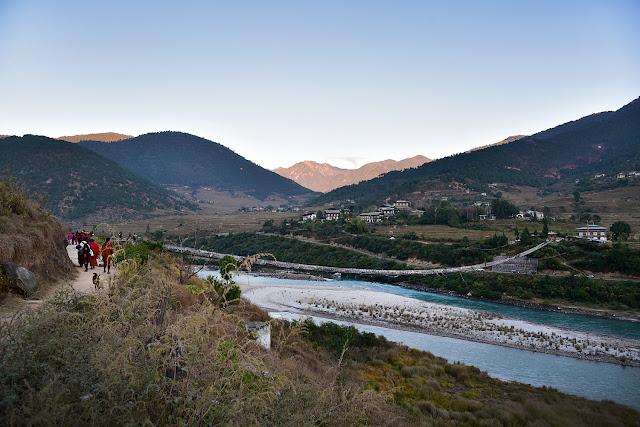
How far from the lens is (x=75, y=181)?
108 metres

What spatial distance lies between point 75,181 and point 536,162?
168 metres

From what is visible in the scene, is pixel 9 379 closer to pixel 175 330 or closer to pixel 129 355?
pixel 129 355

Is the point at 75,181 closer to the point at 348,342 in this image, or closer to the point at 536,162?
the point at 348,342

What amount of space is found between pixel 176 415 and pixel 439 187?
121592 millimetres

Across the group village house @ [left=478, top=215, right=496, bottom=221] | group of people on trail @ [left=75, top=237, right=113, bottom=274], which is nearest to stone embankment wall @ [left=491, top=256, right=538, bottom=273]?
village house @ [left=478, top=215, right=496, bottom=221]

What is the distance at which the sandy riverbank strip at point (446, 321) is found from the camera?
20.9 metres

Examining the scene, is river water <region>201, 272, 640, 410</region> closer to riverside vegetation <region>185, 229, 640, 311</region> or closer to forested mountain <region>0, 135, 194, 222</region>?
Result: riverside vegetation <region>185, 229, 640, 311</region>

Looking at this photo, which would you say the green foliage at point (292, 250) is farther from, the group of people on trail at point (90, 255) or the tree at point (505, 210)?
the group of people on trail at point (90, 255)

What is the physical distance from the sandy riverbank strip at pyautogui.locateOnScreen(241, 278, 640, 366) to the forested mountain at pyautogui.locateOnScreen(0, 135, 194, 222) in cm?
8246

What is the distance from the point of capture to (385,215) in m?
78.1

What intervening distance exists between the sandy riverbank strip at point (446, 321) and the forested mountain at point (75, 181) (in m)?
82.5

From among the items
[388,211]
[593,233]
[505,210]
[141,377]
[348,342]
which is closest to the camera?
[141,377]

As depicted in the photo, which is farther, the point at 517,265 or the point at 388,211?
the point at 388,211

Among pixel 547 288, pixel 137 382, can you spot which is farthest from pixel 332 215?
pixel 137 382
